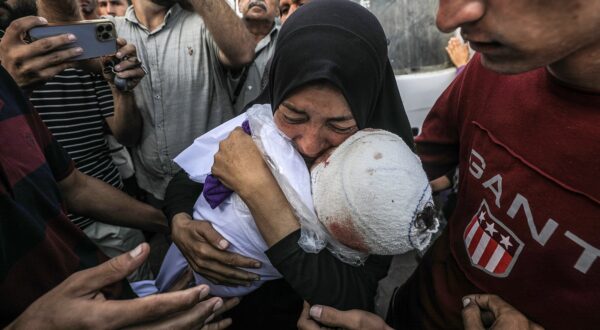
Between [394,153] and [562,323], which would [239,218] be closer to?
[394,153]

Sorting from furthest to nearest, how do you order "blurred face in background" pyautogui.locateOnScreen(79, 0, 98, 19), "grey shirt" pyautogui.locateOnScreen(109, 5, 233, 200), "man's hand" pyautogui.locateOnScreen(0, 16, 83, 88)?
1. "blurred face in background" pyautogui.locateOnScreen(79, 0, 98, 19)
2. "grey shirt" pyautogui.locateOnScreen(109, 5, 233, 200)
3. "man's hand" pyautogui.locateOnScreen(0, 16, 83, 88)

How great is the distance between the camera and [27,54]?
5.24ft

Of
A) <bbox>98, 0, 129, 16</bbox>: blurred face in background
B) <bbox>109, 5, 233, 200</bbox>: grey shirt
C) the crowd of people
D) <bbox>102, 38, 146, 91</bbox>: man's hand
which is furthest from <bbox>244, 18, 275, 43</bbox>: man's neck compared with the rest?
<bbox>98, 0, 129, 16</bbox>: blurred face in background

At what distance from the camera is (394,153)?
3.51 ft

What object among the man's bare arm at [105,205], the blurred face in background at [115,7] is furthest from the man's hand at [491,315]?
the blurred face in background at [115,7]

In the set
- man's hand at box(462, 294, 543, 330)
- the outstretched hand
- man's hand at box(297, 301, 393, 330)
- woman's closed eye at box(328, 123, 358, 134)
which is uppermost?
woman's closed eye at box(328, 123, 358, 134)

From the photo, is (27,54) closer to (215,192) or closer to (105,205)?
(105,205)

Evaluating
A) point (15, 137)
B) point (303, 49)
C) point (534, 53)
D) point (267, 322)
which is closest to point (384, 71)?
point (303, 49)

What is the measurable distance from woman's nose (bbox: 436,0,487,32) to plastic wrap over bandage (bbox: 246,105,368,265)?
641 mm

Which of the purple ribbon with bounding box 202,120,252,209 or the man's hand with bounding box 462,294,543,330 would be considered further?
the purple ribbon with bounding box 202,120,252,209

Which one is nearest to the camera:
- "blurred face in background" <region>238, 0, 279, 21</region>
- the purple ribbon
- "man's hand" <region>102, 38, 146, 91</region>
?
the purple ribbon

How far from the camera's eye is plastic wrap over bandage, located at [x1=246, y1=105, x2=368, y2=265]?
1224mm

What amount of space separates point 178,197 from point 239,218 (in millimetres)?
541

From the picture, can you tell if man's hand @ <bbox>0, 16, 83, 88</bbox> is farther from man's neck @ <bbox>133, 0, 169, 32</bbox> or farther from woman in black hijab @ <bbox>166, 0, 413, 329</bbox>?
man's neck @ <bbox>133, 0, 169, 32</bbox>
